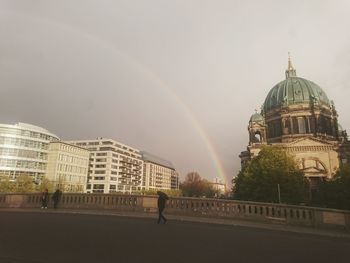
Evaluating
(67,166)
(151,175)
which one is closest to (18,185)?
(67,166)

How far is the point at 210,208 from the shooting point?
57.4 feet

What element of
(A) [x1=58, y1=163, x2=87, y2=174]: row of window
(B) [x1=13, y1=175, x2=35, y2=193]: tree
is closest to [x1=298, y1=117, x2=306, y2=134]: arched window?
(B) [x1=13, y1=175, x2=35, y2=193]: tree

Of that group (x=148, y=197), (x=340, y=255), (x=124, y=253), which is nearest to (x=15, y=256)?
(x=124, y=253)

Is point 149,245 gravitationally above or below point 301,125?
below

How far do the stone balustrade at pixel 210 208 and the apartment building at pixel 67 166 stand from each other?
237 feet

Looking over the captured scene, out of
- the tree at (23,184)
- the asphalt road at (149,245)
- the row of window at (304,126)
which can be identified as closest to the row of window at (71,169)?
the tree at (23,184)

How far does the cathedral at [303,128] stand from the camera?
7319 cm

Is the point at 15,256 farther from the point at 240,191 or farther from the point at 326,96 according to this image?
the point at 326,96

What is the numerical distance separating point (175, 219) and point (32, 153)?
86871 millimetres

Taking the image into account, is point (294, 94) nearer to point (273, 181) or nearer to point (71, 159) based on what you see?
point (273, 181)

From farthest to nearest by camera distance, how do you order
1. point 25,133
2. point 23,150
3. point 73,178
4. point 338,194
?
point 73,178 < point 25,133 < point 23,150 < point 338,194

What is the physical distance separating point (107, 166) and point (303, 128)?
80874 mm

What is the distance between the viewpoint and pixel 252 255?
7.86 metres

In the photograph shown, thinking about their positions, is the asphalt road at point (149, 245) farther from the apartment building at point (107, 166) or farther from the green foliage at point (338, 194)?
the apartment building at point (107, 166)
